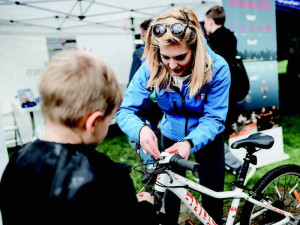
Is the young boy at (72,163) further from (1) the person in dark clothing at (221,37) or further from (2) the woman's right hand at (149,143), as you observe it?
(1) the person in dark clothing at (221,37)

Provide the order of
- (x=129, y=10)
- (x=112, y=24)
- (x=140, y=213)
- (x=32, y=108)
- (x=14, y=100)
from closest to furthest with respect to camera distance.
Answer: (x=140, y=213) < (x=32, y=108) < (x=14, y=100) < (x=129, y=10) < (x=112, y=24)

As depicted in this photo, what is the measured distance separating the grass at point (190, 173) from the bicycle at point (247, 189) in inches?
32.3

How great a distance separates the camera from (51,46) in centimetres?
657

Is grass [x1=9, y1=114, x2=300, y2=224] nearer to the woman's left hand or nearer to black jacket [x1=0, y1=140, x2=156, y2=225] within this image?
the woman's left hand

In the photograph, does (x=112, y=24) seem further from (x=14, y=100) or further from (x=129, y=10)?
(x=14, y=100)

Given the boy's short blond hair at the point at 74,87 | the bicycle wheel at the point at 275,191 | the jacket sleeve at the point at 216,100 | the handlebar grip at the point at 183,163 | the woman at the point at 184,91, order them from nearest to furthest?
the boy's short blond hair at the point at 74,87, the handlebar grip at the point at 183,163, the woman at the point at 184,91, the jacket sleeve at the point at 216,100, the bicycle wheel at the point at 275,191

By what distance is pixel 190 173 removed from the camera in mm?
4238

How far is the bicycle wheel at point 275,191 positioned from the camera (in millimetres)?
2182

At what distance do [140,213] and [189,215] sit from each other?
221 centimetres

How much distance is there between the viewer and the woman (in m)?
1.73

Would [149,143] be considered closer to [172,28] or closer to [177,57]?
[177,57]

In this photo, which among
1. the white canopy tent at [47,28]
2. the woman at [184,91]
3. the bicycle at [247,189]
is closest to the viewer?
the bicycle at [247,189]

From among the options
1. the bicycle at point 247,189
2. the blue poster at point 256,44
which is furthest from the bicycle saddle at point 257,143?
the blue poster at point 256,44

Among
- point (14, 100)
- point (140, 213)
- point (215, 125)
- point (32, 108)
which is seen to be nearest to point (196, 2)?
point (32, 108)
